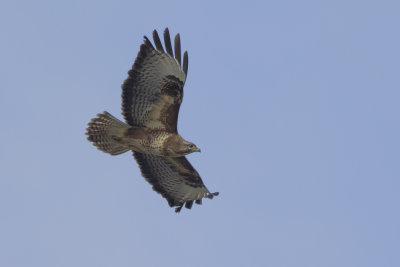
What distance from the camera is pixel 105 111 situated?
1631cm

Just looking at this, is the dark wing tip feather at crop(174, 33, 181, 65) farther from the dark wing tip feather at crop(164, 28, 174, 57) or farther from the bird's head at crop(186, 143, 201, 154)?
the bird's head at crop(186, 143, 201, 154)

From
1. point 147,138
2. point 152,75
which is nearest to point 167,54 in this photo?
point 152,75

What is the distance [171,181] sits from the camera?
17.0 meters

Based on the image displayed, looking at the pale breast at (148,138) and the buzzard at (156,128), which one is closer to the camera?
the buzzard at (156,128)

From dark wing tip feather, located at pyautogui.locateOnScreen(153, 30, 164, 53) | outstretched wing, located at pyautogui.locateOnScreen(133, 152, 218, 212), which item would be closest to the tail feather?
outstretched wing, located at pyautogui.locateOnScreen(133, 152, 218, 212)

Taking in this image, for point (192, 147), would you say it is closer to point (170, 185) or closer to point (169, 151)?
point (169, 151)

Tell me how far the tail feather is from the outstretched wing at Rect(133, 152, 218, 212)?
675mm

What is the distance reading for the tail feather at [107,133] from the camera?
16234 millimetres

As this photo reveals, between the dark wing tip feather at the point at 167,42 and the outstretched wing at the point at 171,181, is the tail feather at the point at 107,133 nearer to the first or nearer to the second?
the outstretched wing at the point at 171,181

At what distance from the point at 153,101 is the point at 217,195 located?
7.81ft

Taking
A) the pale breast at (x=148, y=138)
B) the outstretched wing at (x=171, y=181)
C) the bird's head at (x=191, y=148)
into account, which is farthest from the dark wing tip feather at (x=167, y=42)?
the outstretched wing at (x=171, y=181)

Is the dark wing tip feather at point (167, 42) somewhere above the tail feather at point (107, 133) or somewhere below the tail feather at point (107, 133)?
above

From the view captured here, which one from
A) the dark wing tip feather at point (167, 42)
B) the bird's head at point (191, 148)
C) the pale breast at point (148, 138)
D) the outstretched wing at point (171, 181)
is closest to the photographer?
the dark wing tip feather at point (167, 42)

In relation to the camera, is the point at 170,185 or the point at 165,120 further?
the point at 170,185
